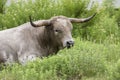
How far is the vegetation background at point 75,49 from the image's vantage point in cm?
1024

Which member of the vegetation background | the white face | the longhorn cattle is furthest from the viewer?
the longhorn cattle

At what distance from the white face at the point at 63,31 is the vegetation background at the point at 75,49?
212 mm

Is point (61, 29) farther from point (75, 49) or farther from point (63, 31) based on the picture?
point (75, 49)

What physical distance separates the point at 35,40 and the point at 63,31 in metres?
0.80

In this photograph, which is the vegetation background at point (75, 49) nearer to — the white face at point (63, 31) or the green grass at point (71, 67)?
the green grass at point (71, 67)

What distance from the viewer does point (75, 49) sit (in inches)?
448

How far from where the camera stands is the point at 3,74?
1039 centimetres

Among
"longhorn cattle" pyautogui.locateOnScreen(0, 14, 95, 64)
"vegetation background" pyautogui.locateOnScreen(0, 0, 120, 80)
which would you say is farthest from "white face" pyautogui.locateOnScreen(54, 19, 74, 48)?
"vegetation background" pyautogui.locateOnScreen(0, 0, 120, 80)

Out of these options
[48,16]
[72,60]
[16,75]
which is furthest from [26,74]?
[48,16]

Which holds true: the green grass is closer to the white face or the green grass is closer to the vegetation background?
the vegetation background

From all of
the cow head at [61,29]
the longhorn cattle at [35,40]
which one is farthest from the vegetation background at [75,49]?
the longhorn cattle at [35,40]

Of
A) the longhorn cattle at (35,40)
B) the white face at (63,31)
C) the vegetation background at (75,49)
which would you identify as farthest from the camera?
the longhorn cattle at (35,40)

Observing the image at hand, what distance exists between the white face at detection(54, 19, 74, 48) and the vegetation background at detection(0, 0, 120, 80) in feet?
0.69

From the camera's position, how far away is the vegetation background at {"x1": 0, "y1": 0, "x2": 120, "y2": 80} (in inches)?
403
